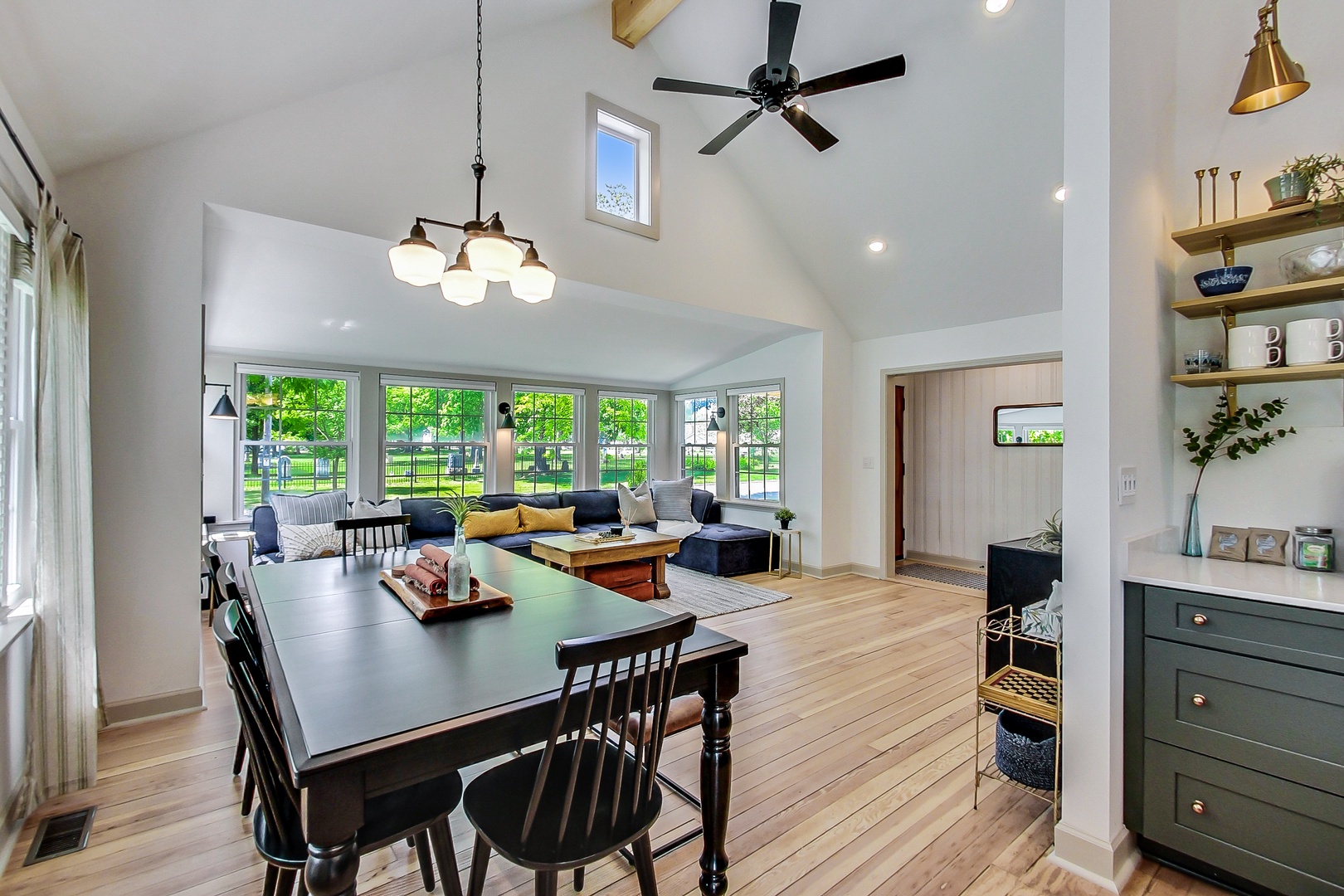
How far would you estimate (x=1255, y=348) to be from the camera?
2115 millimetres

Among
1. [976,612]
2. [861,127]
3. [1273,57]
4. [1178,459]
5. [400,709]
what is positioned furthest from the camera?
[976,612]

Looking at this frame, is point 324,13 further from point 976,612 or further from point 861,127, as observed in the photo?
point 976,612

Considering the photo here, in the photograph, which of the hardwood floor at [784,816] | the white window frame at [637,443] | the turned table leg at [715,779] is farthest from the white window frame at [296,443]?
the turned table leg at [715,779]

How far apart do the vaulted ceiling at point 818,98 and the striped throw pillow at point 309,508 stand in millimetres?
3120

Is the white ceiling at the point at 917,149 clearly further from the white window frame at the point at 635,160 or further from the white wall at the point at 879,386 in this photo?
the white window frame at the point at 635,160

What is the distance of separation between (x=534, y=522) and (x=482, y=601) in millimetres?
4480

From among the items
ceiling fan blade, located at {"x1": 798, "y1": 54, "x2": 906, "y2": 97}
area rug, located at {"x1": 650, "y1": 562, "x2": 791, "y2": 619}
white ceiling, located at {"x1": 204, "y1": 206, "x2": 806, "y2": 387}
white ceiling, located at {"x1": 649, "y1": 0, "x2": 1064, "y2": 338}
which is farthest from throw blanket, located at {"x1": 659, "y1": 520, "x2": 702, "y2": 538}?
ceiling fan blade, located at {"x1": 798, "y1": 54, "x2": 906, "y2": 97}

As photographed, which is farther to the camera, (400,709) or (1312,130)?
(1312,130)

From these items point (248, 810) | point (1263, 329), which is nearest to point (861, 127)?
point (1263, 329)

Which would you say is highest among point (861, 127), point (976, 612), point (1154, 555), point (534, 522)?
point (861, 127)

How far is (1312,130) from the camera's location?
85.6 inches

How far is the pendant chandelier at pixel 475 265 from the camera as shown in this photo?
2.21 metres

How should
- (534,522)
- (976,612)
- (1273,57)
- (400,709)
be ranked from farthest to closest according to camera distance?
(534,522), (976,612), (1273,57), (400,709)

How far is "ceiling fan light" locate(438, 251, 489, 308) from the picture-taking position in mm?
2348
